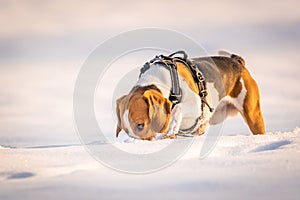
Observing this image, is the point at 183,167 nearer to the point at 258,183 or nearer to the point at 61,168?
the point at 258,183

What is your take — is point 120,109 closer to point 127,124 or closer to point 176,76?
point 127,124

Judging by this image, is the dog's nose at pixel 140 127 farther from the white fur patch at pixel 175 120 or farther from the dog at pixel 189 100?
the white fur patch at pixel 175 120

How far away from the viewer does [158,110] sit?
230 inches

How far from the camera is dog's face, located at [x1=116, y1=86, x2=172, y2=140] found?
5676 millimetres

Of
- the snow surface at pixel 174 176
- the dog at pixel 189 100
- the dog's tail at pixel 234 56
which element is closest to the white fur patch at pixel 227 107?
the dog at pixel 189 100

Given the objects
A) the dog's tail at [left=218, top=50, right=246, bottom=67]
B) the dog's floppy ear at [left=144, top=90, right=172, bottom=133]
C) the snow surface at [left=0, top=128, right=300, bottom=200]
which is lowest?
the snow surface at [left=0, top=128, right=300, bottom=200]

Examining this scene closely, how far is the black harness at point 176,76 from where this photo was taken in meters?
6.39

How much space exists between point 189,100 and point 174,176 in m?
2.06

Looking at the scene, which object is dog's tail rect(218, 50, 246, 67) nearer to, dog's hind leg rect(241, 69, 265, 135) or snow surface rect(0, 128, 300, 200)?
dog's hind leg rect(241, 69, 265, 135)

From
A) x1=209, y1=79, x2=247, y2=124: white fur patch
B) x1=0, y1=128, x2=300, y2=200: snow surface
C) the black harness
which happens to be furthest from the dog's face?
x1=209, y1=79, x2=247, y2=124: white fur patch

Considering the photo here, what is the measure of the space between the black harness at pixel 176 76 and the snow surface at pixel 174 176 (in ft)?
2.72

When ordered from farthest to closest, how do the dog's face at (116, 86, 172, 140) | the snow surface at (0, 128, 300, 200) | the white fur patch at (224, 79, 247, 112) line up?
the white fur patch at (224, 79, 247, 112) < the dog's face at (116, 86, 172, 140) < the snow surface at (0, 128, 300, 200)

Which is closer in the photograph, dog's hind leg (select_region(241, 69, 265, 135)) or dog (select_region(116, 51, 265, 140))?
dog (select_region(116, 51, 265, 140))

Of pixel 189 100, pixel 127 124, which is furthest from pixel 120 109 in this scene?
pixel 189 100
